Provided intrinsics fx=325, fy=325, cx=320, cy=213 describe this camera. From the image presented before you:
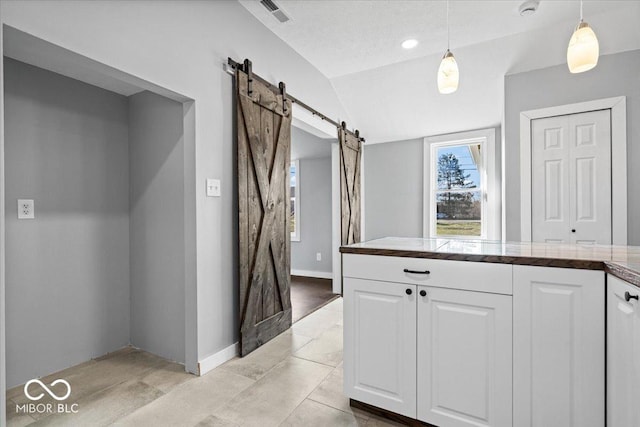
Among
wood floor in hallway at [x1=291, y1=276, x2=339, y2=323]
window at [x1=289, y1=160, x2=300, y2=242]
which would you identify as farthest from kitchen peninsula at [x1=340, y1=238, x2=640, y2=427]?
window at [x1=289, y1=160, x2=300, y2=242]

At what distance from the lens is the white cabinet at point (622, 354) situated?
3.58ft

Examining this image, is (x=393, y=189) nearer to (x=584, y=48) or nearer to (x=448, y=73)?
(x=448, y=73)

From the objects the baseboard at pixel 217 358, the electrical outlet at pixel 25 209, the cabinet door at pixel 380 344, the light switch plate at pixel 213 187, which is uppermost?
the light switch plate at pixel 213 187

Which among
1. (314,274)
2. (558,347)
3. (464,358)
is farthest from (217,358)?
(314,274)

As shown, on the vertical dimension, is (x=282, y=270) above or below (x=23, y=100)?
below

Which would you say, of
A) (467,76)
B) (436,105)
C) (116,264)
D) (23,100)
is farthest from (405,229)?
(23,100)

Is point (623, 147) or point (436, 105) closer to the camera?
point (623, 147)

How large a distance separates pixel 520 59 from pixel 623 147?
1.27m

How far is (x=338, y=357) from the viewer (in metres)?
2.56

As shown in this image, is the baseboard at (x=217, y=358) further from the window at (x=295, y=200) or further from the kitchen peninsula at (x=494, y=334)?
the window at (x=295, y=200)

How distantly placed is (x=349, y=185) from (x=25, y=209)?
3489 millimetres

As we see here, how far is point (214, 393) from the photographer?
2.04 meters

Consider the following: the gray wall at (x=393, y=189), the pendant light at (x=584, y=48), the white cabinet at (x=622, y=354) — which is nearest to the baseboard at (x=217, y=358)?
the white cabinet at (x=622, y=354)

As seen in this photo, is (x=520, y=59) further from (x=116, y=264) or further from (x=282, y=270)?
(x=116, y=264)
